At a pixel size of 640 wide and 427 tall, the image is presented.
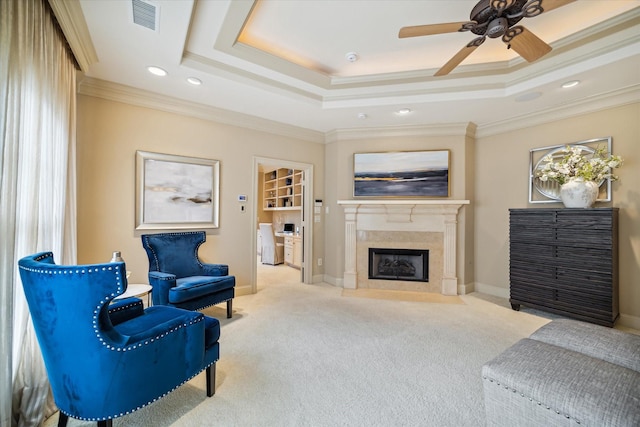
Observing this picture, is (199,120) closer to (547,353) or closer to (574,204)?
(547,353)

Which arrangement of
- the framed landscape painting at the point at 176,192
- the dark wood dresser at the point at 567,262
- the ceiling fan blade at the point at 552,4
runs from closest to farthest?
the ceiling fan blade at the point at 552,4 < the dark wood dresser at the point at 567,262 < the framed landscape painting at the point at 176,192

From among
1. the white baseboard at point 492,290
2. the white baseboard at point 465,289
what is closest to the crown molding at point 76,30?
the white baseboard at point 465,289

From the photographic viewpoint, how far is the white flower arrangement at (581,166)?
3174 millimetres

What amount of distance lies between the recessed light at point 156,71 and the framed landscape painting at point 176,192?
100 centimetres

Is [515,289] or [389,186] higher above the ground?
[389,186]

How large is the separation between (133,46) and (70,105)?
79cm

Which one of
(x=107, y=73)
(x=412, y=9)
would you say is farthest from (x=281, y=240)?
(x=412, y=9)

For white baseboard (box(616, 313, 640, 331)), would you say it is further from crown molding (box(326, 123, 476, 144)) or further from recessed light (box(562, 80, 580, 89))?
crown molding (box(326, 123, 476, 144))

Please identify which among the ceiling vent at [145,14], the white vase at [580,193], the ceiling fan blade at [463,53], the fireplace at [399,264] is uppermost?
the ceiling vent at [145,14]

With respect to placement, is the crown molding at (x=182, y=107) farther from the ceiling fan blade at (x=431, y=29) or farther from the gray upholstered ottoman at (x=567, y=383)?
the gray upholstered ottoman at (x=567, y=383)

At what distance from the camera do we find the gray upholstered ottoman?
45.1 inches

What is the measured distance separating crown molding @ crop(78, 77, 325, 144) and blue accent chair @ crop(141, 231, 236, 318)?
1679 mm

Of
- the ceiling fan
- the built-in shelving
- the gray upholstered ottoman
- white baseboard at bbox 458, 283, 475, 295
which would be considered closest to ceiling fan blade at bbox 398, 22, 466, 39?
the ceiling fan

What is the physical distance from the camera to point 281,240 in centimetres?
721
